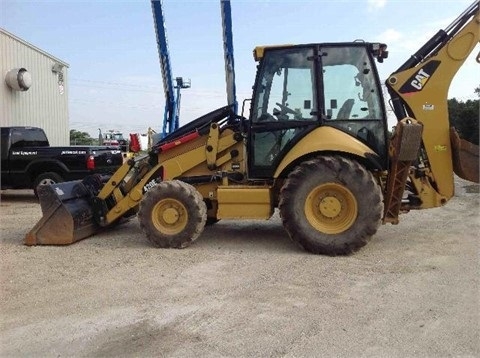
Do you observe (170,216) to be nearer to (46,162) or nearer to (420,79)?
(420,79)

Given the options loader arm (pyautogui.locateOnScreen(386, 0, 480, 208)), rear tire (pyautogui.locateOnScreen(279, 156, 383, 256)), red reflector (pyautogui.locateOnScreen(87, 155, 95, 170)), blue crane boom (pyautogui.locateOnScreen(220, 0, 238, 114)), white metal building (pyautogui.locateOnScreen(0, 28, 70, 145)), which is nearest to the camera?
rear tire (pyautogui.locateOnScreen(279, 156, 383, 256))

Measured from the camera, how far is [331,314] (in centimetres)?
438

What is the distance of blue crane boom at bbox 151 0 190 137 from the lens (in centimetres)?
994

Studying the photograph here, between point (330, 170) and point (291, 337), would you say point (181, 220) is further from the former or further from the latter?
point (291, 337)

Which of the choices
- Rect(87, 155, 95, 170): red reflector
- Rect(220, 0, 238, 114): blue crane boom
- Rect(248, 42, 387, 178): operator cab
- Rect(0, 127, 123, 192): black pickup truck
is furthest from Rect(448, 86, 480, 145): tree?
Rect(248, 42, 387, 178): operator cab

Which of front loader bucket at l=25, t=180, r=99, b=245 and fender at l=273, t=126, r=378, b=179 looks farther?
front loader bucket at l=25, t=180, r=99, b=245

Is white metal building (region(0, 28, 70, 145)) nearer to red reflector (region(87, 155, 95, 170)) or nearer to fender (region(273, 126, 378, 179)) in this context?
red reflector (region(87, 155, 95, 170))

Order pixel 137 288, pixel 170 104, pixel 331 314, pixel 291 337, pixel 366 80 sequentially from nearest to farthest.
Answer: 1. pixel 291 337
2. pixel 331 314
3. pixel 137 288
4. pixel 366 80
5. pixel 170 104

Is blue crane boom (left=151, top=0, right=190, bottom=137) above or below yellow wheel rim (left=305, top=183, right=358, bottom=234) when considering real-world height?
above

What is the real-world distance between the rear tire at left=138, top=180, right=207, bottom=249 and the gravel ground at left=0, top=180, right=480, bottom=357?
0.79 ft

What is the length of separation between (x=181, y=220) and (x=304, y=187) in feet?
5.73

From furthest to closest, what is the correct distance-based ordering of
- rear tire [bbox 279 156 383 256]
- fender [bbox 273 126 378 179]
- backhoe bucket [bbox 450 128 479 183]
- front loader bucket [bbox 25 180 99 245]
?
front loader bucket [bbox 25 180 99 245] → backhoe bucket [bbox 450 128 479 183] → fender [bbox 273 126 378 179] → rear tire [bbox 279 156 383 256]

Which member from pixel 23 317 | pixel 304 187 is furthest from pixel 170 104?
pixel 23 317

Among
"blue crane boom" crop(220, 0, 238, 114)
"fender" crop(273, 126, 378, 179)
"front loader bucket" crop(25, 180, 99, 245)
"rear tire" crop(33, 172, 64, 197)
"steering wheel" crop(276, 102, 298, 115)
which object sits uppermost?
"blue crane boom" crop(220, 0, 238, 114)
